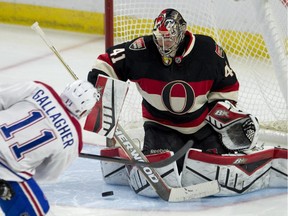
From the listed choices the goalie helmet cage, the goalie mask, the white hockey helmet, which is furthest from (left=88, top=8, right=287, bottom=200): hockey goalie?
the white hockey helmet

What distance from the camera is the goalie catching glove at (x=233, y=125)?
376 centimetres

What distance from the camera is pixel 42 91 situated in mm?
3066

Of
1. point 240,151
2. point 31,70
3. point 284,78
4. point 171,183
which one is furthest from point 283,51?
point 31,70

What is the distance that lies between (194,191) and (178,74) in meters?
0.47

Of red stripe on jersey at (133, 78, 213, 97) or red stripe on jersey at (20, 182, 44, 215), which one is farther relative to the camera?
red stripe on jersey at (133, 78, 213, 97)

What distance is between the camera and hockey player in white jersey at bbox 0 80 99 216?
3.01 metres

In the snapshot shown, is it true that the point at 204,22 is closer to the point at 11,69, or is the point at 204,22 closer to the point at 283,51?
the point at 283,51

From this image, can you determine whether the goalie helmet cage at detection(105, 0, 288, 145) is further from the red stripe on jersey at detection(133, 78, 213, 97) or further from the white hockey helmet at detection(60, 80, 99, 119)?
the white hockey helmet at detection(60, 80, 99, 119)

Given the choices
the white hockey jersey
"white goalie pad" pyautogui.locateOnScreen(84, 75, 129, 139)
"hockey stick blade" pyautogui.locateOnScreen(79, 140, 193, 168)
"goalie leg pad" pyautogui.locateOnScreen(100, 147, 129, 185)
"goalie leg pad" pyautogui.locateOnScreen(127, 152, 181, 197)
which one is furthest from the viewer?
"goalie leg pad" pyautogui.locateOnScreen(100, 147, 129, 185)

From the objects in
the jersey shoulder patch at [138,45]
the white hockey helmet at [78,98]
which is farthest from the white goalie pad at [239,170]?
the white hockey helmet at [78,98]

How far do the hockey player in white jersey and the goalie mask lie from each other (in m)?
0.63

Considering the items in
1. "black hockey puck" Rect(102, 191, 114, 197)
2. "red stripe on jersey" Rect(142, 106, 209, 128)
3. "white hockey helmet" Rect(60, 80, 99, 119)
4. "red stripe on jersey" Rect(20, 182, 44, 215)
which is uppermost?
"white hockey helmet" Rect(60, 80, 99, 119)

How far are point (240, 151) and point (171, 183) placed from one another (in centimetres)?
35

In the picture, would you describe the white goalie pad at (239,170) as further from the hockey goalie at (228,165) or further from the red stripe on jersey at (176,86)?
the red stripe on jersey at (176,86)
